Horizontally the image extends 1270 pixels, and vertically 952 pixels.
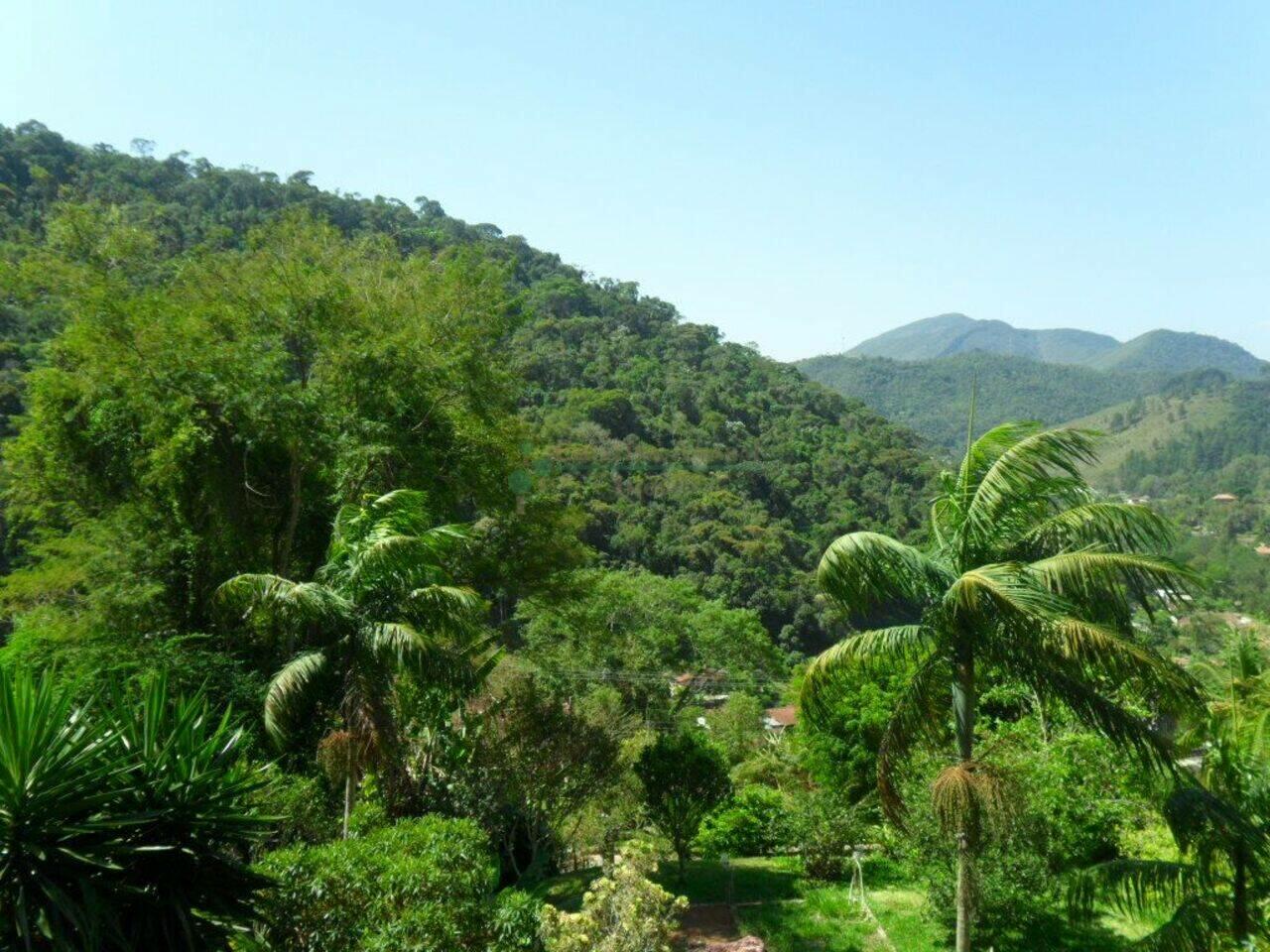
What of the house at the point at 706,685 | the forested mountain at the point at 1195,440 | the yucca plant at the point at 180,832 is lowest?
the house at the point at 706,685

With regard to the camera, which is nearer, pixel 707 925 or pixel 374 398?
pixel 707 925

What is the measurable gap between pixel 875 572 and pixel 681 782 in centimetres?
575

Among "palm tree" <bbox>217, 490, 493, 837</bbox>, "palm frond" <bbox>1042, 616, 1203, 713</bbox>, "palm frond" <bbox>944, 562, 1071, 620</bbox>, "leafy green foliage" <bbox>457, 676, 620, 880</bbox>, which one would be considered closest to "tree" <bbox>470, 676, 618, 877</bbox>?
"leafy green foliage" <bbox>457, 676, 620, 880</bbox>

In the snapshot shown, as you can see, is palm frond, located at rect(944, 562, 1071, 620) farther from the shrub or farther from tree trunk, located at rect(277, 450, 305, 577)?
tree trunk, located at rect(277, 450, 305, 577)

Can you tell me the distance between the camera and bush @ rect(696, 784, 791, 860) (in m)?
12.6

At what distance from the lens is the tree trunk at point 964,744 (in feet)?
19.8

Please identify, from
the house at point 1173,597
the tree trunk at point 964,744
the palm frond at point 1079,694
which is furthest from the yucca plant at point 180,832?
the house at point 1173,597

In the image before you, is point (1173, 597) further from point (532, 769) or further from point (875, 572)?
point (532, 769)

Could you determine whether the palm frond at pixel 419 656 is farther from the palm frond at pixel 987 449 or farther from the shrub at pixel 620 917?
the palm frond at pixel 987 449

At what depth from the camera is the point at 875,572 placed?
20.3 feet

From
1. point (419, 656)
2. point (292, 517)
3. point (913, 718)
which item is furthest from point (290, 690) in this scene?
point (913, 718)

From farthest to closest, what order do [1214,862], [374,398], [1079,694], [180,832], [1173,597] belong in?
[374,398]
[1214,862]
[1079,694]
[1173,597]
[180,832]

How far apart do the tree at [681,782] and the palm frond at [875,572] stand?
17.2ft

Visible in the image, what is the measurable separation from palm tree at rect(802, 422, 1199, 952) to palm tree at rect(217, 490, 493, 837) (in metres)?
3.50
